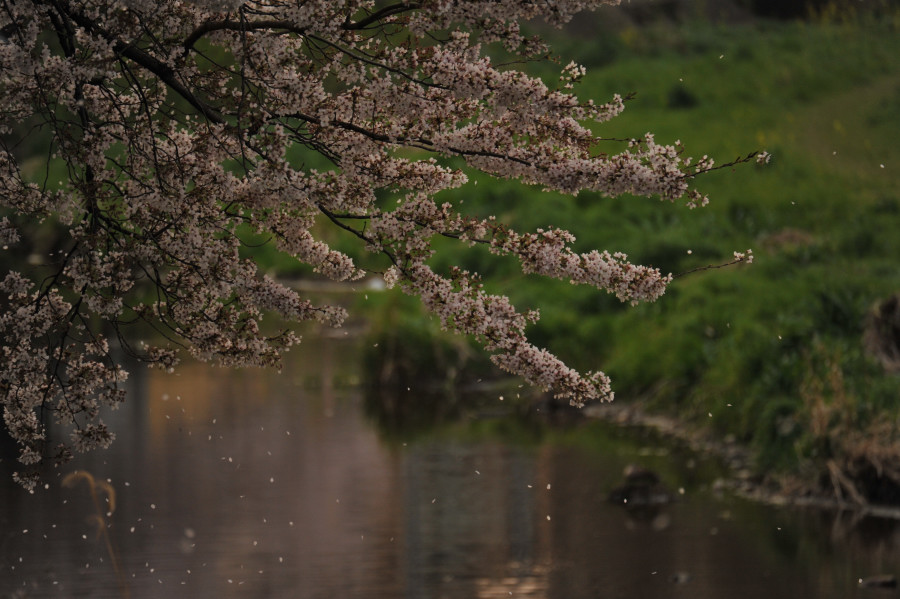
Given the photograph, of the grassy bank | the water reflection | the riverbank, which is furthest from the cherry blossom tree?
the grassy bank

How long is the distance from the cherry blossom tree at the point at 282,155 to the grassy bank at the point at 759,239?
8680 millimetres

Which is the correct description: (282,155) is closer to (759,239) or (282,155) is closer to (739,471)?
(739,471)

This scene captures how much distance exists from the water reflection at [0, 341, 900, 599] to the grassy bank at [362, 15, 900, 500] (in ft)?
3.90

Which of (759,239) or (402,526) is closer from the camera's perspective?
(402,526)

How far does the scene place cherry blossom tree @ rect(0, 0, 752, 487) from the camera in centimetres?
789

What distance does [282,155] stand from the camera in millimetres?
7797

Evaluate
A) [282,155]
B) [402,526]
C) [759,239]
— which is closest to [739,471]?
[402,526]

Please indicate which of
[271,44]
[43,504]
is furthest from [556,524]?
[271,44]

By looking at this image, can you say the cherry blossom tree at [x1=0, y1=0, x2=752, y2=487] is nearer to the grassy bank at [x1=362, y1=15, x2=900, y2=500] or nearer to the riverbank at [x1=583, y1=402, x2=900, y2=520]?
the riverbank at [x1=583, y1=402, x2=900, y2=520]

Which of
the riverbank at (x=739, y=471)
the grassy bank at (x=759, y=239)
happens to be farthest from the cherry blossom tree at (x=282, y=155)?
the grassy bank at (x=759, y=239)

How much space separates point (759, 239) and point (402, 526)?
558 inches

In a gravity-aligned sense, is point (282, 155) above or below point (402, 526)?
above

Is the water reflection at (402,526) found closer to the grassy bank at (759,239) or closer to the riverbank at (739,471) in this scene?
the riverbank at (739,471)

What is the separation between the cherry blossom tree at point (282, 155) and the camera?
789 cm
